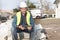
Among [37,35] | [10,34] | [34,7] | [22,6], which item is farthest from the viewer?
[34,7]

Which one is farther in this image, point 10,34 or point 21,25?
point 10,34

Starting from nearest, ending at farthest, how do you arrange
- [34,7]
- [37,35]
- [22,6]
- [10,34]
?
[22,6]
[10,34]
[37,35]
[34,7]

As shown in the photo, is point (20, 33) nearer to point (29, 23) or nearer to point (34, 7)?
point (29, 23)

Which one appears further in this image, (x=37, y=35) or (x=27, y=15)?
(x=37, y=35)

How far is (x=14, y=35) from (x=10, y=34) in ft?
1.43

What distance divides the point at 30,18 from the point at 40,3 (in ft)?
86.1

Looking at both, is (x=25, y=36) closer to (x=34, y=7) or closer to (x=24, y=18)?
(x=24, y=18)

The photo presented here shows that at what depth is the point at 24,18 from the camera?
5.93m

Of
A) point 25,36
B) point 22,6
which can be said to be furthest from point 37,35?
point 22,6

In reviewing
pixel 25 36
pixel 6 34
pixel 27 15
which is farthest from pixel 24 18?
pixel 6 34

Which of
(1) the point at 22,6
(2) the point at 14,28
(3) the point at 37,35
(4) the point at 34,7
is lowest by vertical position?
(4) the point at 34,7

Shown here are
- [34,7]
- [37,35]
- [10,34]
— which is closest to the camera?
[10,34]

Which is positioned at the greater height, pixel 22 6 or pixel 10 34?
pixel 22 6

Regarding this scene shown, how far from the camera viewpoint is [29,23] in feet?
19.4
